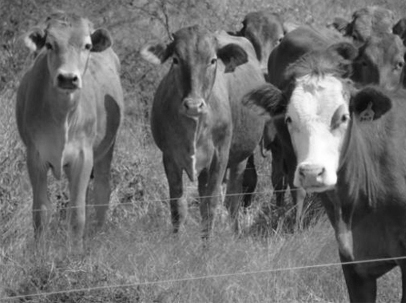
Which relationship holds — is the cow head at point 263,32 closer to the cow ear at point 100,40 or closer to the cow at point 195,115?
the cow at point 195,115

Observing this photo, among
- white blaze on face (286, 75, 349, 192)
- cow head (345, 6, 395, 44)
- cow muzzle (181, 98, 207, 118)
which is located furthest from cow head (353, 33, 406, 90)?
white blaze on face (286, 75, 349, 192)

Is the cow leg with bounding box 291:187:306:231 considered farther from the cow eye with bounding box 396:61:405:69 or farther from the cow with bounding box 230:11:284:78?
the cow with bounding box 230:11:284:78

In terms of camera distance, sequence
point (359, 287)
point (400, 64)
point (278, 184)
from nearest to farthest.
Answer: point (359, 287), point (400, 64), point (278, 184)

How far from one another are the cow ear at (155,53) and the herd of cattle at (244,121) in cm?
1

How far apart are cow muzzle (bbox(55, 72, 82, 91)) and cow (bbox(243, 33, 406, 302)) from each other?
249 cm

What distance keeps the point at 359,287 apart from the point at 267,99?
4.60 ft

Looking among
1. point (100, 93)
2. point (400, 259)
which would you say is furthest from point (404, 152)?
point (100, 93)

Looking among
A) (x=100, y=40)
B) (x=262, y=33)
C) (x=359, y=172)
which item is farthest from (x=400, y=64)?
(x=262, y=33)

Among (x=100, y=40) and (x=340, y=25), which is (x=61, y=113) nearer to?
(x=100, y=40)

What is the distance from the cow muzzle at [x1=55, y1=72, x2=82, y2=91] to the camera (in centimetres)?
974

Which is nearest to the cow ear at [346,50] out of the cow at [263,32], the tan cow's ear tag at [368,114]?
the tan cow's ear tag at [368,114]

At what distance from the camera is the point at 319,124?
7145 millimetres

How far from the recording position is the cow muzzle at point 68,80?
32.0 ft


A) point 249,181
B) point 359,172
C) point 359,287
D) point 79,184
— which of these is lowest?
point 249,181
